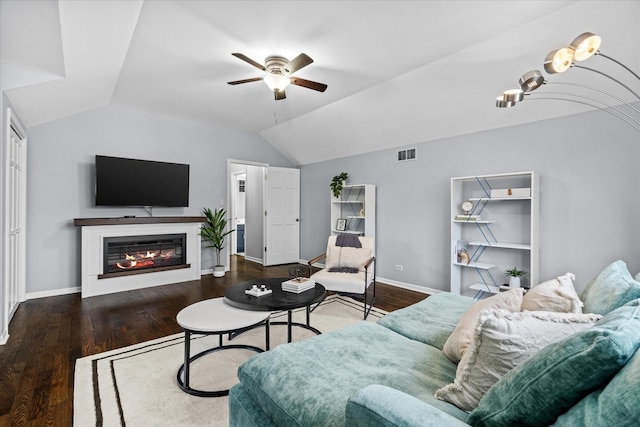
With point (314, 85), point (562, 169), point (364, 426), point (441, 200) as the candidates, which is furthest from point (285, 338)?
point (562, 169)

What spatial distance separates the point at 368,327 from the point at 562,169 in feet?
10.2

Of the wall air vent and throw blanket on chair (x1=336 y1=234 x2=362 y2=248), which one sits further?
the wall air vent

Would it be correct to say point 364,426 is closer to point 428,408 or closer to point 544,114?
point 428,408

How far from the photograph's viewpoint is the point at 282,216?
6875mm

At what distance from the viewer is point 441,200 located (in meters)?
4.56

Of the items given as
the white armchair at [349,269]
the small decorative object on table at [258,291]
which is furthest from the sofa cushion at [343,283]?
the small decorative object on table at [258,291]

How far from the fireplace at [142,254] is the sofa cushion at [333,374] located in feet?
13.3

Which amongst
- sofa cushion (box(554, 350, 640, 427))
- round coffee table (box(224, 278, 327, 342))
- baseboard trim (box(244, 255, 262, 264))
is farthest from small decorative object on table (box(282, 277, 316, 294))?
baseboard trim (box(244, 255, 262, 264))

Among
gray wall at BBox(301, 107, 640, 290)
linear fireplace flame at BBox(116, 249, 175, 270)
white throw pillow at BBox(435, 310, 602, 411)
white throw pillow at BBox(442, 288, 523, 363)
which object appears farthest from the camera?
linear fireplace flame at BBox(116, 249, 175, 270)

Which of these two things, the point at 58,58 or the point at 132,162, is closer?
the point at 58,58

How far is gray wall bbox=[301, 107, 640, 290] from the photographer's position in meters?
3.14

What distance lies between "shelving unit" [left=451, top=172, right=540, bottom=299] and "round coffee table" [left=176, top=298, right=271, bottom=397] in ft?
9.90

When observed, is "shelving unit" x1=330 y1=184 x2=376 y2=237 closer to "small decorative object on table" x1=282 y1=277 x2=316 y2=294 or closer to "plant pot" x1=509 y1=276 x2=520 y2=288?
"plant pot" x1=509 y1=276 x2=520 y2=288

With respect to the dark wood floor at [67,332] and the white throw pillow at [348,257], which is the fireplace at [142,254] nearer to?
the dark wood floor at [67,332]
